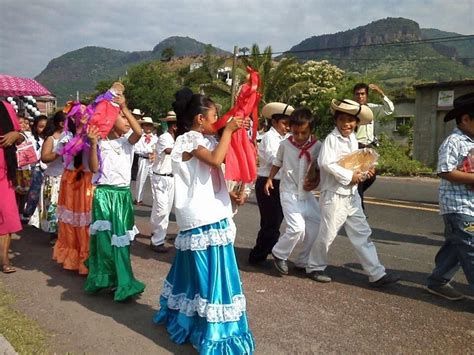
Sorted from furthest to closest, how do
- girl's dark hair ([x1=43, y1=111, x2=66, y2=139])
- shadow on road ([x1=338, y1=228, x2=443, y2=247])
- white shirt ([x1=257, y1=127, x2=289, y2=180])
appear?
shadow on road ([x1=338, y1=228, x2=443, y2=247]) < girl's dark hair ([x1=43, y1=111, x2=66, y2=139]) < white shirt ([x1=257, y1=127, x2=289, y2=180])

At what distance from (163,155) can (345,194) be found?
291 centimetres

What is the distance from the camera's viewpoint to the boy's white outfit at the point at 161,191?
6469 mm

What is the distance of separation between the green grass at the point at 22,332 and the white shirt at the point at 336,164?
2.90 meters

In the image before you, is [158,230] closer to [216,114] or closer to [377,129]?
[216,114]

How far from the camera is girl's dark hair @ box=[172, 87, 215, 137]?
354 centimetres

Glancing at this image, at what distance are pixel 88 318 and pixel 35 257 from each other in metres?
2.42

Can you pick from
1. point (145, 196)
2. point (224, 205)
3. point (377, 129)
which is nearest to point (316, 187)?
point (224, 205)

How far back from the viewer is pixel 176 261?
375 cm

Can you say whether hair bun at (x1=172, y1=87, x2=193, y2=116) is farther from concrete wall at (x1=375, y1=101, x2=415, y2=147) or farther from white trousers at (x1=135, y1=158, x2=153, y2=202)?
concrete wall at (x1=375, y1=101, x2=415, y2=147)

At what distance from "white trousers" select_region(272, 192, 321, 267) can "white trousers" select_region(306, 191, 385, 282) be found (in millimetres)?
273

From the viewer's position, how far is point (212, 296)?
10.9 ft

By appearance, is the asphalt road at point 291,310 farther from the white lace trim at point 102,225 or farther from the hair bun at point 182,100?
the hair bun at point 182,100

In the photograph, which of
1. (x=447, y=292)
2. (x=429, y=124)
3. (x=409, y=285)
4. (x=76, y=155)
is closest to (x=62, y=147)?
(x=76, y=155)

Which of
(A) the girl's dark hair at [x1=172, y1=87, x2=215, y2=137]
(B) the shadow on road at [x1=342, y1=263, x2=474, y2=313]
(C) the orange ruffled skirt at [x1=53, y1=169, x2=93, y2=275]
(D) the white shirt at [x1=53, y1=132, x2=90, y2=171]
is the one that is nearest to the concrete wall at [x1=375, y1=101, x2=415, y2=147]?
(B) the shadow on road at [x1=342, y1=263, x2=474, y2=313]
